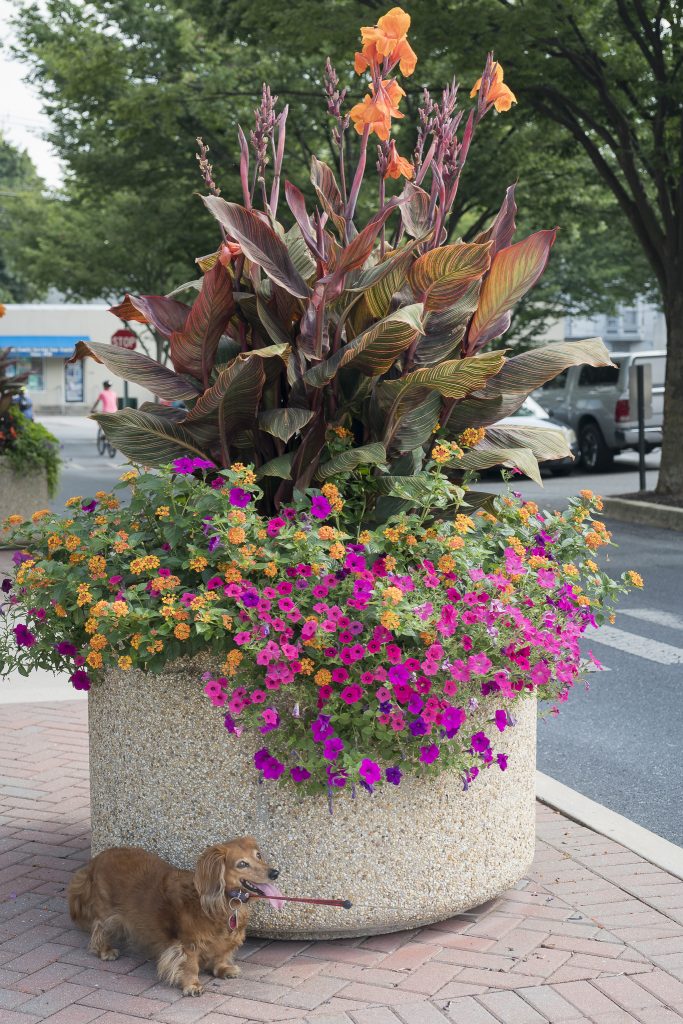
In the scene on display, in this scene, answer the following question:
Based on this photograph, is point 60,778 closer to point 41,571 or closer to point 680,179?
point 41,571

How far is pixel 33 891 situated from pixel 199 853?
0.75 meters

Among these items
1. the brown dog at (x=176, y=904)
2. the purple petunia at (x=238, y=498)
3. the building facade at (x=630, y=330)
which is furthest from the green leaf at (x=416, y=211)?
the building facade at (x=630, y=330)

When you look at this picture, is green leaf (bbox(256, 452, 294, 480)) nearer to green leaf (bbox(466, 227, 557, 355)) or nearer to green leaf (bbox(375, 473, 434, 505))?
green leaf (bbox(375, 473, 434, 505))

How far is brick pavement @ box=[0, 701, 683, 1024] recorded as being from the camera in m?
3.29

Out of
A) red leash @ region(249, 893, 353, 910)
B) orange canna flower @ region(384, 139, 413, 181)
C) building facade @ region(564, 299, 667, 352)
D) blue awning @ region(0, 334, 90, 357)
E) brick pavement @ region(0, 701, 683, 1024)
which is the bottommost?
brick pavement @ region(0, 701, 683, 1024)

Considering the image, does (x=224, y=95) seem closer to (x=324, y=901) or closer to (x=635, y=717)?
(x=635, y=717)

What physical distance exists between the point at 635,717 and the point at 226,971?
12.4 feet

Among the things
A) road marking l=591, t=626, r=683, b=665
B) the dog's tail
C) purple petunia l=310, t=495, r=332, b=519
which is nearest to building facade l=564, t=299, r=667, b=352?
road marking l=591, t=626, r=683, b=665

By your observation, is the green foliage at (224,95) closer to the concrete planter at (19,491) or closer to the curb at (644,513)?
the curb at (644,513)

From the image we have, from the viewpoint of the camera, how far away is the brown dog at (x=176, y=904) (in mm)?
3365

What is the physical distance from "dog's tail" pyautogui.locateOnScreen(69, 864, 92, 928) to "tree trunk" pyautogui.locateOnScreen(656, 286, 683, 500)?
39.9 feet

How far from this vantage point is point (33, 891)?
4.16 metres

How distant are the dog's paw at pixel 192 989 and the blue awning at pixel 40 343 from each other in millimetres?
57656

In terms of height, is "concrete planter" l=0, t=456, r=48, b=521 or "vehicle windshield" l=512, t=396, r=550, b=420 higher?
"vehicle windshield" l=512, t=396, r=550, b=420
